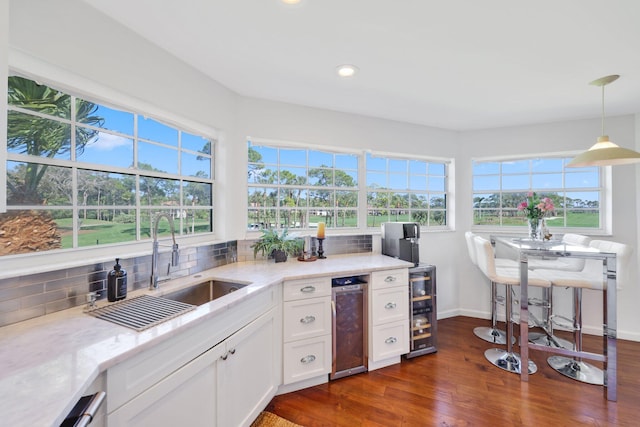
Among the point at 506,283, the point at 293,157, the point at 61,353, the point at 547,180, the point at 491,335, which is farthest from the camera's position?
the point at 547,180

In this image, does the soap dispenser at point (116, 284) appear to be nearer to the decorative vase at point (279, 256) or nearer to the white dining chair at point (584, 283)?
the decorative vase at point (279, 256)

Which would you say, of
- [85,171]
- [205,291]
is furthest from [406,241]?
[85,171]

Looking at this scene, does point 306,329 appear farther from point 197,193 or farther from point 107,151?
point 107,151

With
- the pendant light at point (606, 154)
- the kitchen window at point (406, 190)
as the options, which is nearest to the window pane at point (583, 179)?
the pendant light at point (606, 154)

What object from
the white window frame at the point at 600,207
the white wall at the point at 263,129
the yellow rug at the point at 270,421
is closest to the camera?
the white wall at the point at 263,129

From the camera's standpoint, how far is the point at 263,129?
264 centimetres

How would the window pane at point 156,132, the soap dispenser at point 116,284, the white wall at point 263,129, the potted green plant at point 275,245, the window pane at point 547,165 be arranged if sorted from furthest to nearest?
1. the window pane at point 547,165
2. the potted green plant at point 275,245
3. the window pane at point 156,132
4. the soap dispenser at point 116,284
5. the white wall at point 263,129

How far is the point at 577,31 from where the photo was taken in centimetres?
161

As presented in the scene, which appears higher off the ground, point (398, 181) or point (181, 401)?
point (398, 181)

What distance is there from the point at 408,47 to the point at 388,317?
2.11 m

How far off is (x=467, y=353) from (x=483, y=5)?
2.84 meters

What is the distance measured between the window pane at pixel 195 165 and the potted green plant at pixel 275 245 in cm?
75

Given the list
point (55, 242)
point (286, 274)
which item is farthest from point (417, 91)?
point (55, 242)

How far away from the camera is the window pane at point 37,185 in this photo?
1263mm
